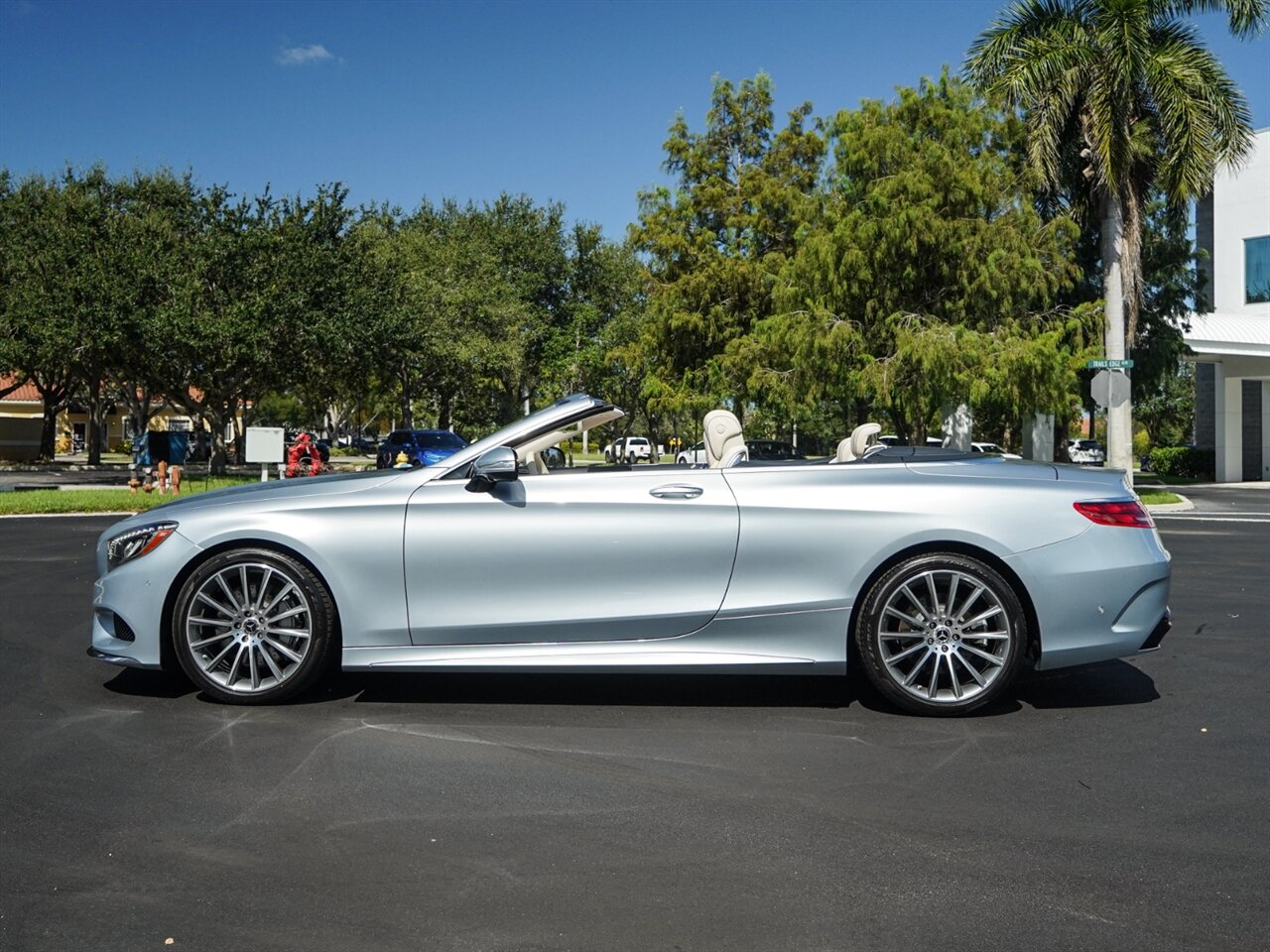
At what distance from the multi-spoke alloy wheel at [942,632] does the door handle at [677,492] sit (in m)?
0.95

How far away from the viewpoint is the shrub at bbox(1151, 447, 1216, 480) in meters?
38.8

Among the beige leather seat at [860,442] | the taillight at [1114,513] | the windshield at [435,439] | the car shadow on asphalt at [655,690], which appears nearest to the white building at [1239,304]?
the windshield at [435,439]

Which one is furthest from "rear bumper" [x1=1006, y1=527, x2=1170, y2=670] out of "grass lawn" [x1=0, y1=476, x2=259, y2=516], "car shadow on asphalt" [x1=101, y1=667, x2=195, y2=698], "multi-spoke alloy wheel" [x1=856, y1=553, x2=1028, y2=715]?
"grass lawn" [x1=0, y1=476, x2=259, y2=516]

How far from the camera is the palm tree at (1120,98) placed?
2408 cm

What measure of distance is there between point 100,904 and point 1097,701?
15.7 ft

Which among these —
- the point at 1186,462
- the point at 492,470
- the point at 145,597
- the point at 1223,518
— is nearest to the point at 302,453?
the point at 1223,518

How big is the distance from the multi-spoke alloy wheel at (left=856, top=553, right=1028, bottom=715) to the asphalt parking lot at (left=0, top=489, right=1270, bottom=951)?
0.18 m

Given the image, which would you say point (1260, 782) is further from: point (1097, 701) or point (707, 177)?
point (707, 177)

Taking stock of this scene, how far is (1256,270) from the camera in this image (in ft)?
121

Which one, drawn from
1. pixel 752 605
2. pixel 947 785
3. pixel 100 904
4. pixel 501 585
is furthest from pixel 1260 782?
pixel 100 904

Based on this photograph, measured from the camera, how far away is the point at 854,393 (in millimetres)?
26406

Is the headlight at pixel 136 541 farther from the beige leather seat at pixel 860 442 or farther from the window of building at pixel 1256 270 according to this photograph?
the window of building at pixel 1256 270

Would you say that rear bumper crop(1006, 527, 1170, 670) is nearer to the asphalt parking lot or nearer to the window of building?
the asphalt parking lot

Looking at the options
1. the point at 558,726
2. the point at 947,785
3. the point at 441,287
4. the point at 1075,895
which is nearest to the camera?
the point at 1075,895
